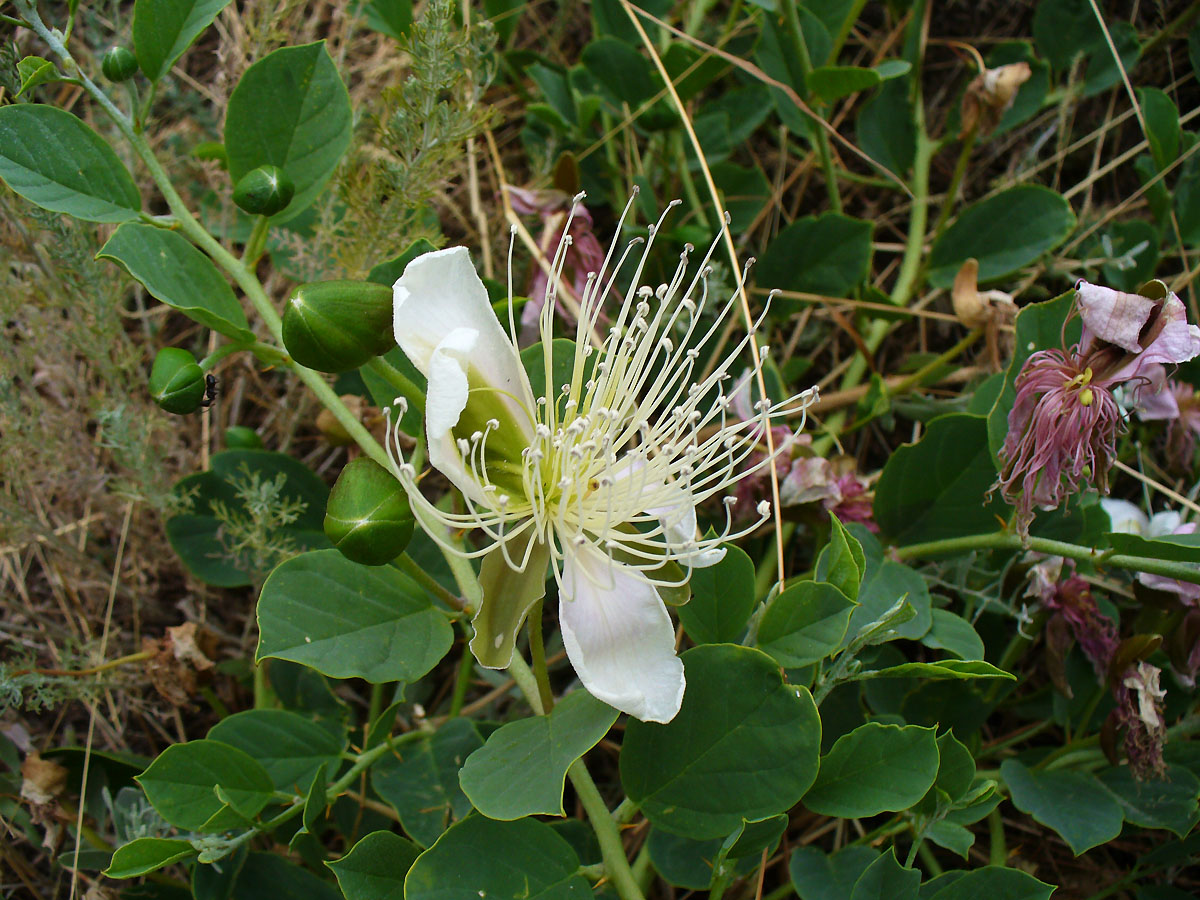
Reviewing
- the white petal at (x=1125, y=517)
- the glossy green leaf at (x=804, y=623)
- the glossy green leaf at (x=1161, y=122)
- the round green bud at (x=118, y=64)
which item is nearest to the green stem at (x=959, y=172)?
the glossy green leaf at (x=1161, y=122)

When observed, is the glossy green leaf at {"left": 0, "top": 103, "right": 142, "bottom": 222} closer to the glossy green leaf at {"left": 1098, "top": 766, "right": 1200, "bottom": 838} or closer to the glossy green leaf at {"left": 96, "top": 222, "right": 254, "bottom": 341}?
the glossy green leaf at {"left": 96, "top": 222, "right": 254, "bottom": 341}

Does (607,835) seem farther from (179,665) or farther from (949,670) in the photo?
(179,665)

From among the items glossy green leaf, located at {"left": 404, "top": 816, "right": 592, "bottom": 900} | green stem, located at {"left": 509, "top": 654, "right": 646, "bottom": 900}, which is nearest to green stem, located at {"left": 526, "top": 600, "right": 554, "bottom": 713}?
green stem, located at {"left": 509, "top": 654, "right": 646, "bottom": 900}

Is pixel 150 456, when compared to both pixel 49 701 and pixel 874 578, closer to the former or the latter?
pixel 49 701

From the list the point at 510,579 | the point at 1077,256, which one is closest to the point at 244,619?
the point at 510,579

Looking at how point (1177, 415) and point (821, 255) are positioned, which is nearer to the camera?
point (1177, 415)

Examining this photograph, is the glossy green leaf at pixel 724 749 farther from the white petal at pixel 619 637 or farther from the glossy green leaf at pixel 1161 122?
the glossy green leaf at pixel 1161 122

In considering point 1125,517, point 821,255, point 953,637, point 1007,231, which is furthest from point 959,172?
point 953,637
